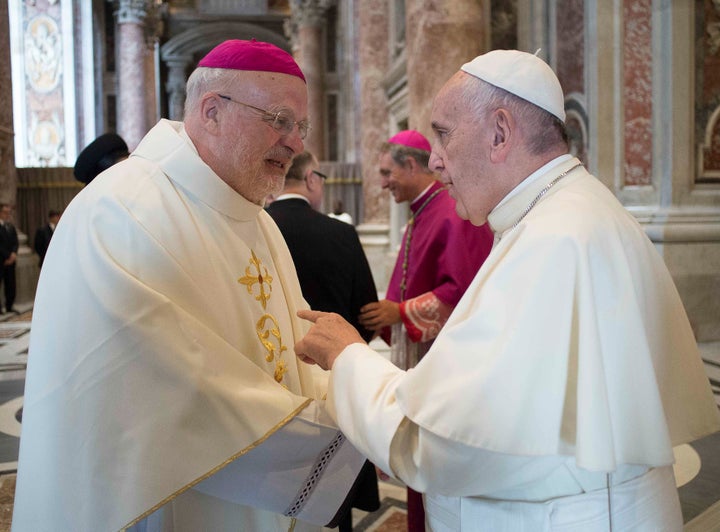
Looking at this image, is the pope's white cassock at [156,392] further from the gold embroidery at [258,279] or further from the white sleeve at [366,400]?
the white sleeve at [366,400]

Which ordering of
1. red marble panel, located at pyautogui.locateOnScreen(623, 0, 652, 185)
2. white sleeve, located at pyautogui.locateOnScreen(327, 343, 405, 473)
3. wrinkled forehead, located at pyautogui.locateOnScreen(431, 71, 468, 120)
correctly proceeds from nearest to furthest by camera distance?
white sleeve, located at pyautogui.locateOnScreen(327, 343, 405, 473) < wrinkled forehead, located at pyautogui.locateOnScreen(431, 71, 468, 120) < red marble panel, located at pyautogui.locateOnScreen(623, 0, 652, 185)

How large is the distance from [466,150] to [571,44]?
597cm

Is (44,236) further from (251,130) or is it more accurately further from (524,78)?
(524,78)

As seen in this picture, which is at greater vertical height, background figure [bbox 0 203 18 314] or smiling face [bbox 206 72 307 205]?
smiling face [bbox 206 72 307 205]

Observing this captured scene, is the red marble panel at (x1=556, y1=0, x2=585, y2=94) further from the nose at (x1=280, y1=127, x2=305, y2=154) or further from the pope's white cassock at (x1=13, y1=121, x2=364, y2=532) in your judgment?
the pope's white cassock at (x1=13, y1=121, x2=364, y2=532)

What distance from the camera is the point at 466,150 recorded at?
1.52 m

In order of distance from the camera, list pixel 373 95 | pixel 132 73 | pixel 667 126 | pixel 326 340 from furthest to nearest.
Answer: pixel 132 73 < pixel 373 95 < pixel 667 126 < pixel 326 340

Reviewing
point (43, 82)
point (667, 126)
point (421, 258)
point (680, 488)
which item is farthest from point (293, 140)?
point (43, 82)

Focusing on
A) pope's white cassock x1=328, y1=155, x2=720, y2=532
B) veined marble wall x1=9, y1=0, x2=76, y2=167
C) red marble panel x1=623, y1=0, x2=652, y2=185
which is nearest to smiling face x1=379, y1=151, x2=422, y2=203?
pope's white cassock x1=328, y1=155, x2=720, y2=532

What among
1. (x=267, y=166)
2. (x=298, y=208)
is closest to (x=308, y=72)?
(x=298, y=208)

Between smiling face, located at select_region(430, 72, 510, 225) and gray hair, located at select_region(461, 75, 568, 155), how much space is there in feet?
0.07

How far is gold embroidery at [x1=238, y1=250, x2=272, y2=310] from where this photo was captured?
1874 millimetres

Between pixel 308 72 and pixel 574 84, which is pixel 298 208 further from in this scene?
pixel 308 72

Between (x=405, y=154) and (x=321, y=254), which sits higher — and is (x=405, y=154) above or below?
above
